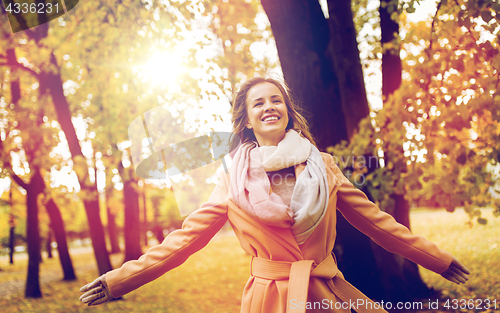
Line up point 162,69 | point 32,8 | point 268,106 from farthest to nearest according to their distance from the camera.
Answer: point 162,69
point 32,8
point 268,106

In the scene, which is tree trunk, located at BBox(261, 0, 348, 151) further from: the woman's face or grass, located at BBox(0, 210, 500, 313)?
grass, located at BBox(0, 210, 500, 313)

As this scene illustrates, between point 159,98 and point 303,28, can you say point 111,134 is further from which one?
point 303,28

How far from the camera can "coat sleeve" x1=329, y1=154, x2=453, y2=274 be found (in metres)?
1.94

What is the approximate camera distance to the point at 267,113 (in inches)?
79.6

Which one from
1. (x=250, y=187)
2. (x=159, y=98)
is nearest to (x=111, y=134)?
(x=159, y=98)

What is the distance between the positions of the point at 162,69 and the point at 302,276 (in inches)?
230

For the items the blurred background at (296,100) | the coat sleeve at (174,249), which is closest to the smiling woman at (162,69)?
the blurred background at (296,100)

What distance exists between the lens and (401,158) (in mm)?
4340


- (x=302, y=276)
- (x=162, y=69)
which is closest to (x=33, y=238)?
(x=162, y=69)

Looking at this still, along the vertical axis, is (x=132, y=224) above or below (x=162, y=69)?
below

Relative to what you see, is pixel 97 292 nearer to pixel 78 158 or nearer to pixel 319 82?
pixel 319 82

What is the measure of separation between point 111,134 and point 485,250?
1071 centimetres

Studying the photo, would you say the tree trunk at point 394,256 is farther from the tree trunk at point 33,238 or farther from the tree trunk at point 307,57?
the tree trunk at point 33,238

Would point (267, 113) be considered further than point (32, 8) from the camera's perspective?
No
